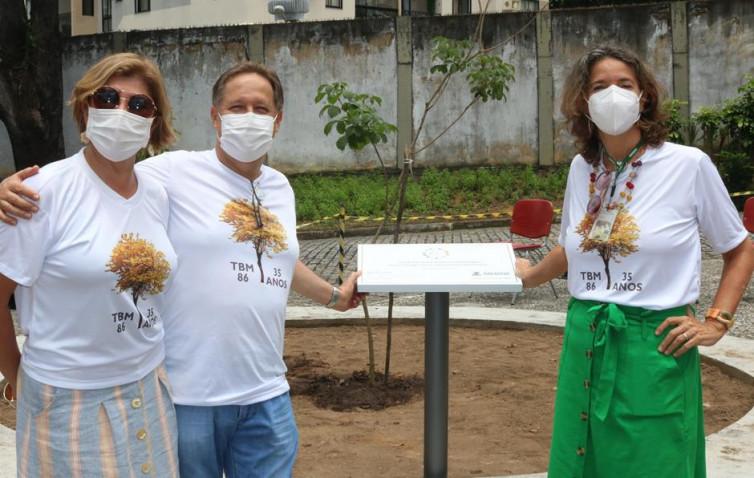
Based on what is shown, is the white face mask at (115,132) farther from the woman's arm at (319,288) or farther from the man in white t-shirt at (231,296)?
the woman's arm at (319,288)

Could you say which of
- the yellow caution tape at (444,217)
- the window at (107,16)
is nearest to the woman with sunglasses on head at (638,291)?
the yellow caution tape at (444,217)

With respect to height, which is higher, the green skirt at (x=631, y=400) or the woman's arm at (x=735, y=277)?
the woman's arm at (x=735, y=277)

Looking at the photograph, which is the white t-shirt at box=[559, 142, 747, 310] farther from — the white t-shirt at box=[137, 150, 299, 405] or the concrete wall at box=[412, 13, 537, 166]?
the concrete wall at box=[412, 13, 537, 166]

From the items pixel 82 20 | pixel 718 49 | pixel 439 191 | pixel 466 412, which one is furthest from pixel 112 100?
pixel 82 20

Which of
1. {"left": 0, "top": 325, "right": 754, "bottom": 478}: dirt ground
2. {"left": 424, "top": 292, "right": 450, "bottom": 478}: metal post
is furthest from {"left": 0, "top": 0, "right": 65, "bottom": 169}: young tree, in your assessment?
{"left": 424, "top": 292, "right": 450, "bottom": 478}: metal post

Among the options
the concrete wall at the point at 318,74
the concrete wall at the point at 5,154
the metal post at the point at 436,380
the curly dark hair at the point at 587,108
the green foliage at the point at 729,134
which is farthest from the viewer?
the concrete wall at the point at 5,154

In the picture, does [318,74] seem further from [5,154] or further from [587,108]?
[587,108]

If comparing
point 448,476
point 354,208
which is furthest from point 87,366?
point 354,208

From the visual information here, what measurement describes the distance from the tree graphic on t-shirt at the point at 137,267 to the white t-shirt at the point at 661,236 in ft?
4.83

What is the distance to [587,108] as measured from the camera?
3.65 metres

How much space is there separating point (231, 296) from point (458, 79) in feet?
64.5

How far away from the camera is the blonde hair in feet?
9.90

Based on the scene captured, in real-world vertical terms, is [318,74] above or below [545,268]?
above

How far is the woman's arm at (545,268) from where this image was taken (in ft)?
13.1
